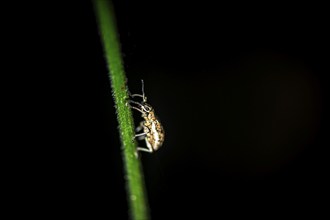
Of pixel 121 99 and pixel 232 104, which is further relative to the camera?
pixel 232 104

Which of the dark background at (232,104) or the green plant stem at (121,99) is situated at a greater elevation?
the dark background at (232,104)

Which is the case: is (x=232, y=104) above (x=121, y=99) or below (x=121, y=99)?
above

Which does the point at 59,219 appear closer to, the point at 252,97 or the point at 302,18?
the point at 252,97

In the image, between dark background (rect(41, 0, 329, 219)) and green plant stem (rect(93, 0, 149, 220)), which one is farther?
dark background (rect(41, 0, 329, 219))

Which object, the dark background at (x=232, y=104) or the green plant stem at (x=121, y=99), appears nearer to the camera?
the green plant stem at (x=121, y=99)

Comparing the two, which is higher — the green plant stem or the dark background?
the dark background
